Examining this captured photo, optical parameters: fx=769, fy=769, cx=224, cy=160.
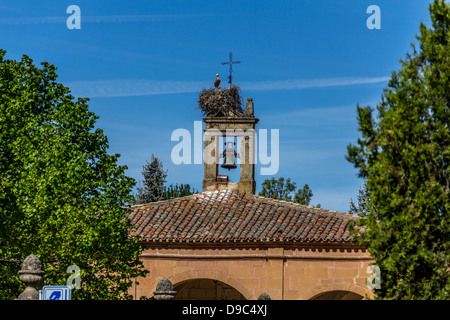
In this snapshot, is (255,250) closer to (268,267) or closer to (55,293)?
(268,267)

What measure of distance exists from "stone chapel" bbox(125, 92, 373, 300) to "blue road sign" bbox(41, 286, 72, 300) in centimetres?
1798

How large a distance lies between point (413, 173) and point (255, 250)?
1681 centimetres

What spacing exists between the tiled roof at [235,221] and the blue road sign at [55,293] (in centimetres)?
1838

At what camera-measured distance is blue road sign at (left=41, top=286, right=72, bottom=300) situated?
11.6 metres

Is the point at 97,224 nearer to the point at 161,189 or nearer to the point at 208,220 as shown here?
the point at 208,220

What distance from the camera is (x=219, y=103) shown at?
34875mm

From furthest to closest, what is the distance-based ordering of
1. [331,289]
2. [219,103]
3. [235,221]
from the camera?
[219,103]
[235,221]
[331,289]

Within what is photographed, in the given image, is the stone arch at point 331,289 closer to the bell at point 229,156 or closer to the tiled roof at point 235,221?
the tiled roof at point 235,221

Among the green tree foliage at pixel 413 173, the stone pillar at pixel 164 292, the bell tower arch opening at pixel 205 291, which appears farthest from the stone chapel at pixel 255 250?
the green tree foliage at pixel 413 173

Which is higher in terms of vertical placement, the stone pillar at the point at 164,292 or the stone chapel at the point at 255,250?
→ the stone chapel at the point at 255,250

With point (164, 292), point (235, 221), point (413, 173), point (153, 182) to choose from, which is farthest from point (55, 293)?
point (153, 182)

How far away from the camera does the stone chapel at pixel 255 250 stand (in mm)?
29734

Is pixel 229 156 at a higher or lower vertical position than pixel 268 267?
higher
